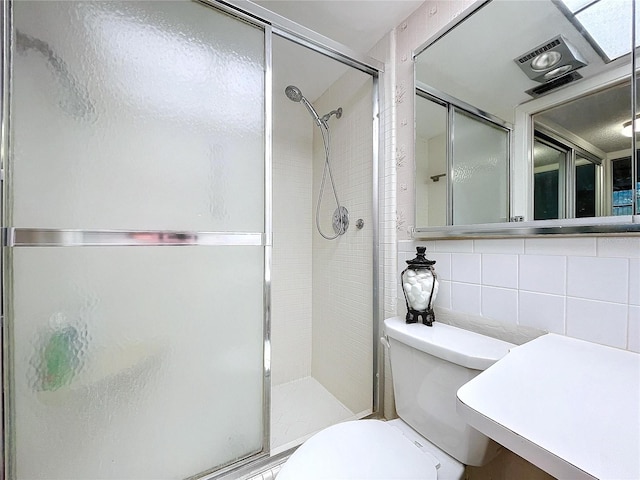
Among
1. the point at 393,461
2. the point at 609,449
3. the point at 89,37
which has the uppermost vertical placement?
the point at 89,37

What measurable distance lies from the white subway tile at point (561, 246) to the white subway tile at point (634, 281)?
8 cm

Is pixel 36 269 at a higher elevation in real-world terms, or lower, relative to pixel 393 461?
higher

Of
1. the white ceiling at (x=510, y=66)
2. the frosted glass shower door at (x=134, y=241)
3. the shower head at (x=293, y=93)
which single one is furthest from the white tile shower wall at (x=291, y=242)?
the white ceiling at (x=510, y=66)

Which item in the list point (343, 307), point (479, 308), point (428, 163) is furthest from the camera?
point (343, 307)

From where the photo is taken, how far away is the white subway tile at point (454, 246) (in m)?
1.06

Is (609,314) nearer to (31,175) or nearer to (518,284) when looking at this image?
(518,284)

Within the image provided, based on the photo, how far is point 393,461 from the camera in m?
0.80

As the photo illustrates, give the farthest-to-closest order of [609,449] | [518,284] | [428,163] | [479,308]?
[428,163]
[479,308]
[518,284]
[609,449]

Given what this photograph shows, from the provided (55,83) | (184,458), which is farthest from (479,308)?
(55,83)

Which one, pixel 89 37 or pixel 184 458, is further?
pixel 184 458

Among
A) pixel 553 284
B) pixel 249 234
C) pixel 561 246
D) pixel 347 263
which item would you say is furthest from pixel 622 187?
pixel 347 263

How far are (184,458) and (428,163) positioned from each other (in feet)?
4.87

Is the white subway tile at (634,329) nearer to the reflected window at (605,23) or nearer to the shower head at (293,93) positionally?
the reflected window at (605,23)

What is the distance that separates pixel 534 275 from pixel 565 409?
52cm
